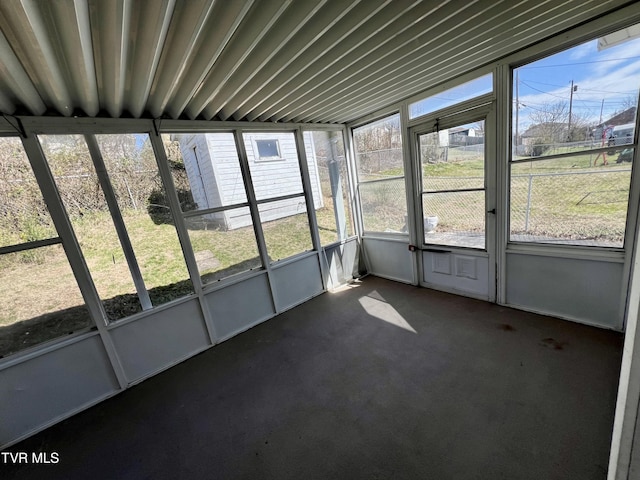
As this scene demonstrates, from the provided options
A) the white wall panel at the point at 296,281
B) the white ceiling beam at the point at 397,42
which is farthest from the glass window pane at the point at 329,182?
the white ceiling beam at the point at 397,42

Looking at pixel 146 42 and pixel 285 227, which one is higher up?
pixel 146 42

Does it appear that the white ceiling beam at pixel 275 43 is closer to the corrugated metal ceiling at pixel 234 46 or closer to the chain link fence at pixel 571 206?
the corrugated metal ceiling at pixel 234 46

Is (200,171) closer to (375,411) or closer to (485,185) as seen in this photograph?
(375,411)

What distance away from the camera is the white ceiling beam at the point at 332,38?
1496 millimetres

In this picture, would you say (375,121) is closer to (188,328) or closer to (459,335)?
(459,335)

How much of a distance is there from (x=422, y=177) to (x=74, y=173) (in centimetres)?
378

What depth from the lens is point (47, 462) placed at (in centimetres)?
195

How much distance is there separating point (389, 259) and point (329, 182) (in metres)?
1.59

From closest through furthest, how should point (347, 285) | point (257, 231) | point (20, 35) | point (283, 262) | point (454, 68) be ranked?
1. point (20, 35)
2. point (454, 68)
3. point (257, 231)
4. point (283, 262)
5. point (347, 285)

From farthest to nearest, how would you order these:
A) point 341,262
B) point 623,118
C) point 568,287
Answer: point 341,262, point 568,287, point 623,118

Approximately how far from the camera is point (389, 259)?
429 centimetres

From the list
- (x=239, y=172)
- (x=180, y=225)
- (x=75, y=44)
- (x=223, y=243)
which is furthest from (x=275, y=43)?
(x=223, y=243)

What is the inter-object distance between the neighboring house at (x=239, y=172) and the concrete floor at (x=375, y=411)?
1.66 m

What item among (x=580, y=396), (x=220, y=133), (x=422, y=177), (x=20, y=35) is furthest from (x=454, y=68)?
(x=20, y=35)
